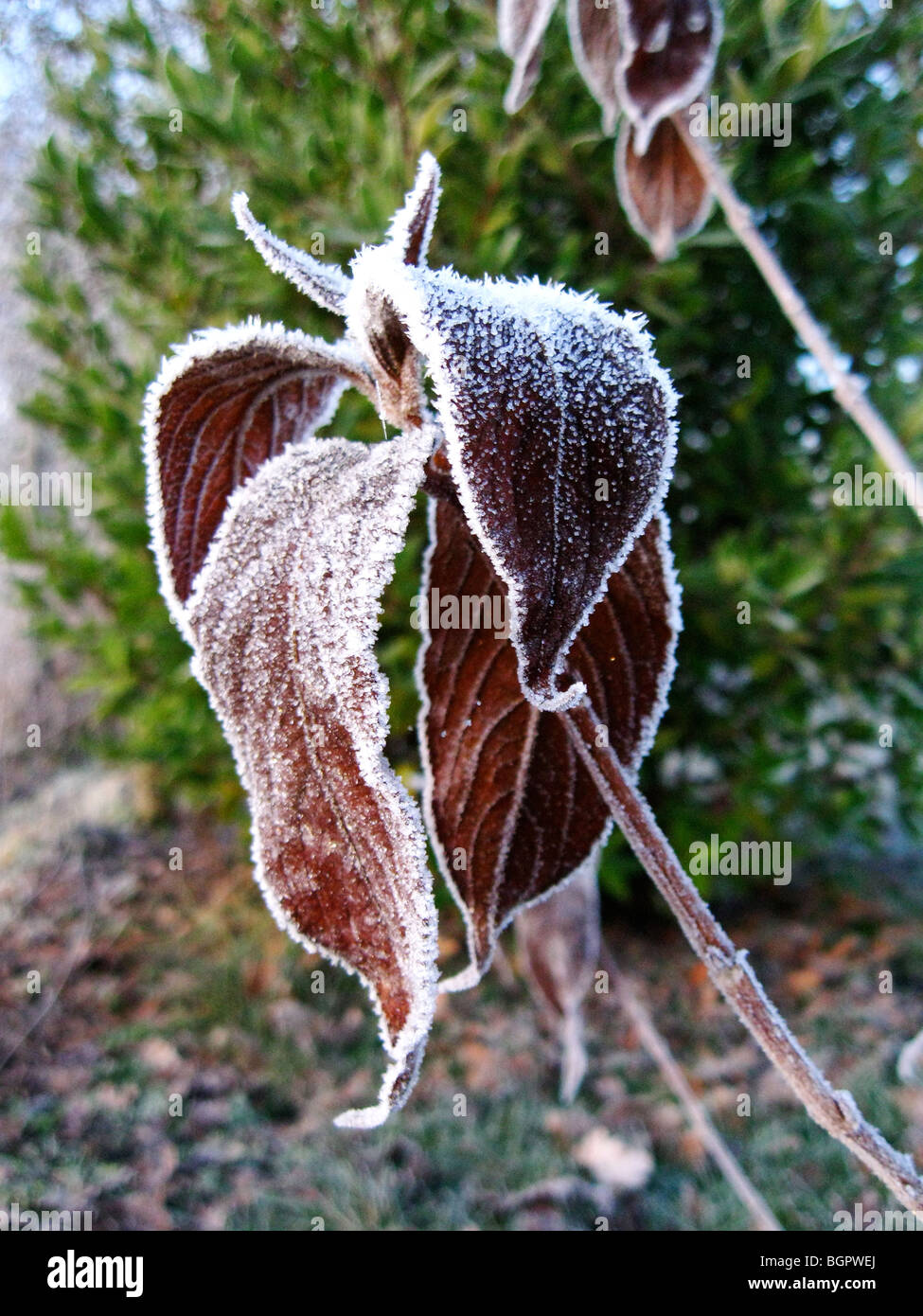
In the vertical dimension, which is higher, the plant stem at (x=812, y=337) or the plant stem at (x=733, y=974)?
the plant stem at (x=812, y=337)

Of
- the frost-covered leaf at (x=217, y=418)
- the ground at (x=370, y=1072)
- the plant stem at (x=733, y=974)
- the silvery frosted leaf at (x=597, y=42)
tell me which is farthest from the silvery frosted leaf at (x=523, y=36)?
the ground at (x=370, y=1072)

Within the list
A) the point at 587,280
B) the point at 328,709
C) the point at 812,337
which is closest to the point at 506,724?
the point at 328,709

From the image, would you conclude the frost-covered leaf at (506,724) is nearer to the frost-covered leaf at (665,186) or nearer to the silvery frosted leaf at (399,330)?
the silvery frosted leaf at (399,330)

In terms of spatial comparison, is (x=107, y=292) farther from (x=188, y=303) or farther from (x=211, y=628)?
(x=211, y=628)

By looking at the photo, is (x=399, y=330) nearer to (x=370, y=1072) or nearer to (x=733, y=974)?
(x=733, y=974)

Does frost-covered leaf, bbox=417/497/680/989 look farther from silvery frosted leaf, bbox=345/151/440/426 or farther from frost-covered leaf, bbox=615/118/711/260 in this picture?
frost-covered leaf, bbox=615/118/711/260

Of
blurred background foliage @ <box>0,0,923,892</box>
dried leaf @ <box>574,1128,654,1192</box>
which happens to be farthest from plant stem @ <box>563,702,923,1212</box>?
dried leaf @ <box>574,1128,654,1192</box>

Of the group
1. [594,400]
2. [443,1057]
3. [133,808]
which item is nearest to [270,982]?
[443,1057]

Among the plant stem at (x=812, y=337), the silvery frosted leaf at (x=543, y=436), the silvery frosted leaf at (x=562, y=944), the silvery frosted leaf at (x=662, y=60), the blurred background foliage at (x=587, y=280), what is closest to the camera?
the silvery frosted leaf at (x=543, y=436)
